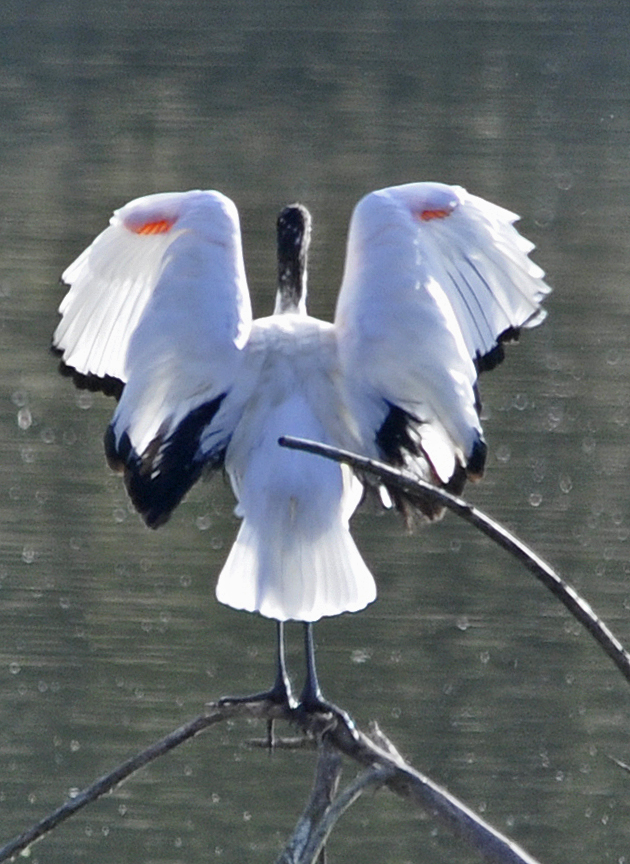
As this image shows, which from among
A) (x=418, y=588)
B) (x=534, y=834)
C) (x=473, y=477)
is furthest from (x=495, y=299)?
(x=418, y=588)

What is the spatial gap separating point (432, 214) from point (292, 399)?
0.52 m

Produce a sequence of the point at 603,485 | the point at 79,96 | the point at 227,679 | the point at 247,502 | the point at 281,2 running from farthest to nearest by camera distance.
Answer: the point at 281,2
the point at 79,96
the point at 603,485
the point at 227,679
the point at 247,502

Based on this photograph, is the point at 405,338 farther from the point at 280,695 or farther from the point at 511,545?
the point at 511,545

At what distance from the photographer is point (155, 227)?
3.53 m

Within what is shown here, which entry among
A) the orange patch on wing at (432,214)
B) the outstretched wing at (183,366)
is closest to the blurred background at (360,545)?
the orange patch on wing at (432,214)

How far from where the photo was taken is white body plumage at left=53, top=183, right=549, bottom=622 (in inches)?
118

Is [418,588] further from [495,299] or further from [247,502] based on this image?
[247,502]

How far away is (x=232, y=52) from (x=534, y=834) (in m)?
7.16

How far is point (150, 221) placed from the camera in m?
3.52

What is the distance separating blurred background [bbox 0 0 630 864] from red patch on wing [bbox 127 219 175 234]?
4.08 ft

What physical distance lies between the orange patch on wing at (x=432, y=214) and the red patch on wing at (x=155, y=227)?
0.40 meters

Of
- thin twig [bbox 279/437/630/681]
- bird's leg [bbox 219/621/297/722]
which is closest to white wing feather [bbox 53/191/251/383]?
bird's leg [bbox 219/621/297/722]

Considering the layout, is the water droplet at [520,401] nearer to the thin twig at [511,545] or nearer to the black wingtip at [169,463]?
the black wingtip at [169,463]

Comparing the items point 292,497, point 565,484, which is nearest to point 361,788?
point 292,497
